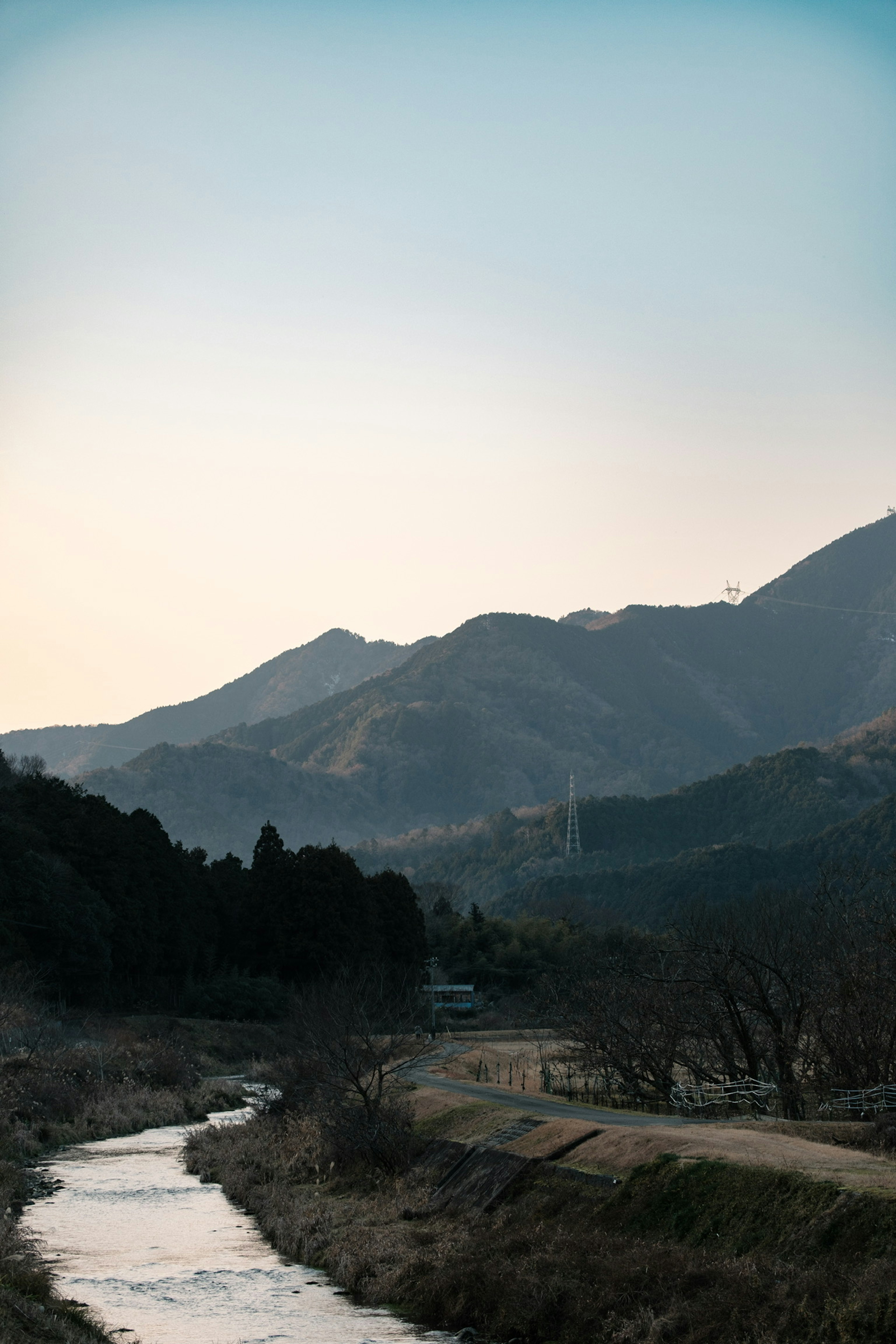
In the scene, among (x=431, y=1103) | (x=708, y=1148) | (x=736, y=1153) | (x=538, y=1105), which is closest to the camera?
(x=736, y=1153)

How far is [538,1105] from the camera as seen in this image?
38.3 meters

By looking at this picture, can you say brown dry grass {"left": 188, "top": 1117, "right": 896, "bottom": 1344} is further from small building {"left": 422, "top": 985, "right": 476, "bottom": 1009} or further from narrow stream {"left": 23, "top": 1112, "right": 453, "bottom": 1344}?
small building {"left": 422, "top": 985, "right": 476, "bottom": 1009}

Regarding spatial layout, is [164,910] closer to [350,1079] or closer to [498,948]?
[498,948]

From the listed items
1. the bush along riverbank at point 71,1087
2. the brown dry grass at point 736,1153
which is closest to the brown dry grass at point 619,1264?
the brown dry grass at point 736,1153

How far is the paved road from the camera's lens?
32.7m

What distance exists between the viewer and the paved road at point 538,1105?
3272cm

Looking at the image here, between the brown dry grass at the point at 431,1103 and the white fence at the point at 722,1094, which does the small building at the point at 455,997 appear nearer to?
the brown dry grass at the point at 431,1103

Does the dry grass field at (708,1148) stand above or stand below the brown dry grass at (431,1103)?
above

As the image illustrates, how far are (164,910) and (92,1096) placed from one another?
29.5 metres

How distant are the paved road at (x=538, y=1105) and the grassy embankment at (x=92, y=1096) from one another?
523 inches

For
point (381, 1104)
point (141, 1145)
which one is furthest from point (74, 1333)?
point (141, 1145)

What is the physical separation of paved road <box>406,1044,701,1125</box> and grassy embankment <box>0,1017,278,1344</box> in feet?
43.6

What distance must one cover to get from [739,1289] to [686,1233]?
315 cm

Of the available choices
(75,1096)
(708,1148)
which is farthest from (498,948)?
(708,1148)
